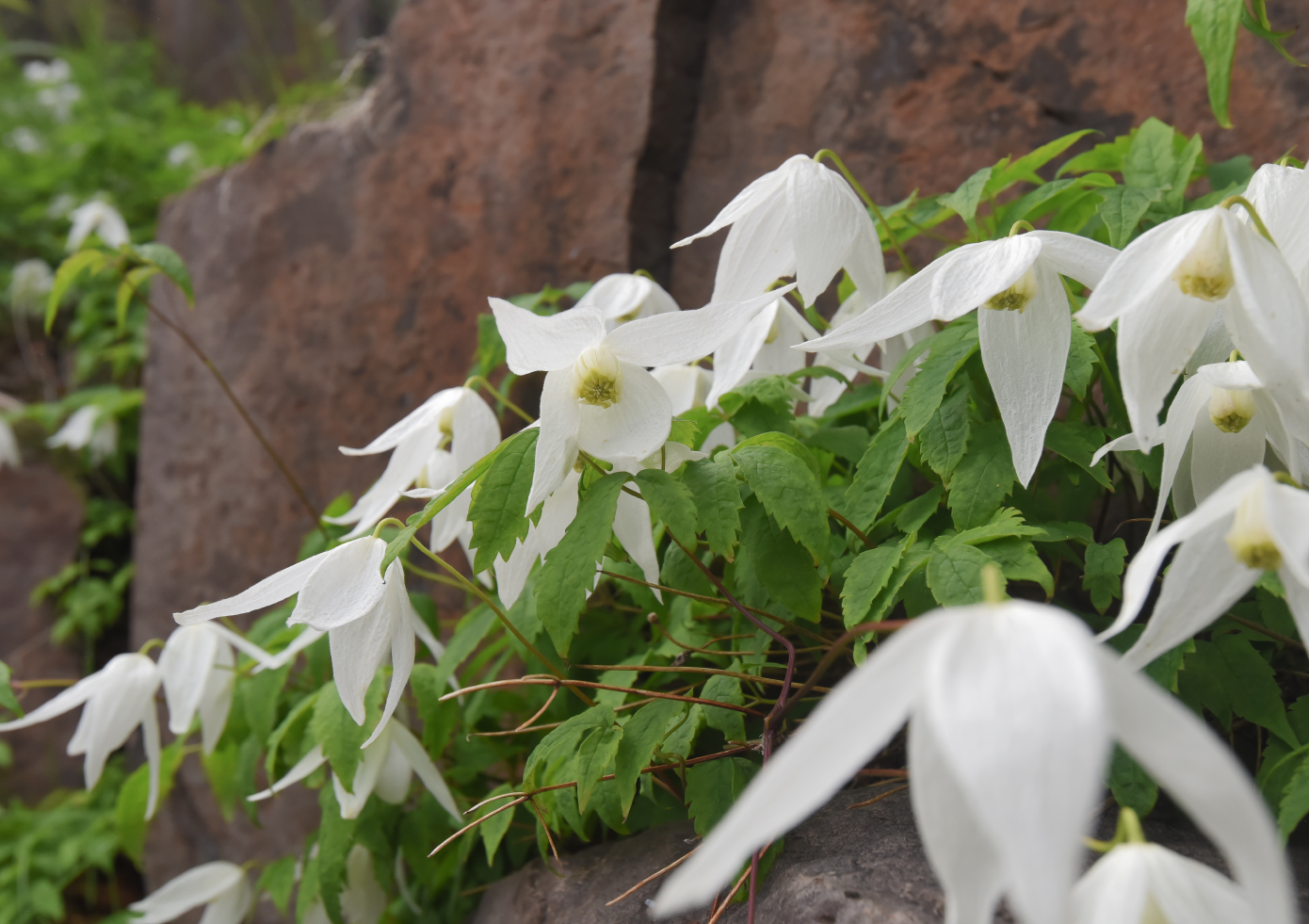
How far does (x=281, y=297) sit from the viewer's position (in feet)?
6.74

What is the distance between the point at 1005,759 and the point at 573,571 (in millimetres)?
399

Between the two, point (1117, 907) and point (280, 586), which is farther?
point (280, 586)

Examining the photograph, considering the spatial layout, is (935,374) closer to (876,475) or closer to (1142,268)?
(876,475)

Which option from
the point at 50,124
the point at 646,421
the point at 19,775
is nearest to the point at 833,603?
the point at 646,421

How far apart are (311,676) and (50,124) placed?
3.84 meters

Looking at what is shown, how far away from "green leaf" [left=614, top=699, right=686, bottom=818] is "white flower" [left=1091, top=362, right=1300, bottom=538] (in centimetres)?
42

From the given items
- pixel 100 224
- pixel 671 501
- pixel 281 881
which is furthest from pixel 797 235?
pixel 100 224

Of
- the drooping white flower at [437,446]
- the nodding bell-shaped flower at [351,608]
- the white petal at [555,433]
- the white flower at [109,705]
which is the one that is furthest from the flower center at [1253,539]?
the white flower at [109,705]

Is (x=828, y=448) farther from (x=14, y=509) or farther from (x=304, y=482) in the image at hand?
(x=14, y=509)

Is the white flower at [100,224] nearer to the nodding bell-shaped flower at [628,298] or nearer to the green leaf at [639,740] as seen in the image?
the nodding bell-shaped flower at [628,298]

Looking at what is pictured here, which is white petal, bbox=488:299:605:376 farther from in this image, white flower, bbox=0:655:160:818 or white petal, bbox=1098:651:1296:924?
white flower, bbox=0:655:160:818

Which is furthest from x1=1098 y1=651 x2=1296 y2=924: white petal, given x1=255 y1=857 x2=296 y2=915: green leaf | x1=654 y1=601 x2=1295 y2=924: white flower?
x1=255 y1=857 x2=296 y2=915: green leaf

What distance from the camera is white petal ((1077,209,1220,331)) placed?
57 centimetres

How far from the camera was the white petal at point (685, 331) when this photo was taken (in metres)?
0.71
